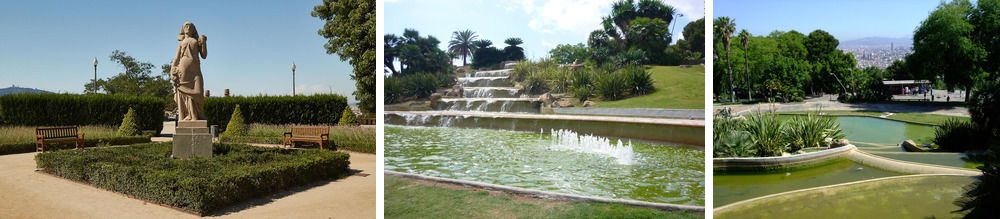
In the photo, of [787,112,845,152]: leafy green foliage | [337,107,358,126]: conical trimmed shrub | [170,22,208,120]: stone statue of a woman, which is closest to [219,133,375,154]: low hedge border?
[337,107,358,126]: conical trimmed shrub

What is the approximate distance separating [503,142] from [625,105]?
4.05ft

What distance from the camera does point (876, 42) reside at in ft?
16.2

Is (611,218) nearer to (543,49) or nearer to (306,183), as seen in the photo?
(543,49)

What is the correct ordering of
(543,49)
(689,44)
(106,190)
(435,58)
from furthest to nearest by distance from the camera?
(106,190)
(435,58)
(543,49)
(689,44)

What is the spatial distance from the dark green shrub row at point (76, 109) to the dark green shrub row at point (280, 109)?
137cm

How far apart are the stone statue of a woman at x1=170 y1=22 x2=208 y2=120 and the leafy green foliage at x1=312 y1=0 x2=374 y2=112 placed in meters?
6.26

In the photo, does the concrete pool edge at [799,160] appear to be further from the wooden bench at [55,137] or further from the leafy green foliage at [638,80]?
the wooden bench at [55,137]

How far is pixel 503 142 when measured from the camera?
550 cm

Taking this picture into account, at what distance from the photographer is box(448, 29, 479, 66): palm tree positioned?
511 centimetres

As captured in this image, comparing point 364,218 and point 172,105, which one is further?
point 172,105

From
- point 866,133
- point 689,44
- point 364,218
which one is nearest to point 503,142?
point 364,218

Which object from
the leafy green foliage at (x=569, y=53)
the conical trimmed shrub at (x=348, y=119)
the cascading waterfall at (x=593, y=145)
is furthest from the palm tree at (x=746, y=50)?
the conical trimmed shrub at (x=348, y=119)

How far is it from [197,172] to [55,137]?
289 inches

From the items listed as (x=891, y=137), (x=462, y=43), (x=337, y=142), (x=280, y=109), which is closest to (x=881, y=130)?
(x=891, y=137)
